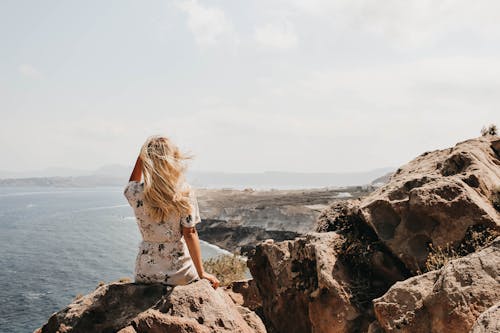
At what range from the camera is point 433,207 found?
11195 mm

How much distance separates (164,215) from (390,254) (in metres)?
7.37

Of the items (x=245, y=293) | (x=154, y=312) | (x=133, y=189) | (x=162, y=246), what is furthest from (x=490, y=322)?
(x=245, y=293)

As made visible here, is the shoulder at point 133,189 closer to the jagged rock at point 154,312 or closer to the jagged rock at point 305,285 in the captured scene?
the jagged rock at point 154,312

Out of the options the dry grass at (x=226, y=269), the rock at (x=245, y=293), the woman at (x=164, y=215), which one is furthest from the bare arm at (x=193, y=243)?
the dry grass at (x=226, y=269)

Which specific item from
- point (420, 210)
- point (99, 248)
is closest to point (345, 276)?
point (420, 210)

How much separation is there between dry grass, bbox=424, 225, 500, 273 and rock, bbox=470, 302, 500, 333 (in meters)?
5.23

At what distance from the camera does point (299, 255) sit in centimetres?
1277

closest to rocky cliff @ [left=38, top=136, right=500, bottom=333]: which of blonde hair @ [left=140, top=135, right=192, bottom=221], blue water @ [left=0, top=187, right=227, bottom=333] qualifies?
blonde hair @ [left=140, top=135, right=192, bottom=221]

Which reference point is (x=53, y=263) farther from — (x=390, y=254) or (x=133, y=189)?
(x=133, y=189)

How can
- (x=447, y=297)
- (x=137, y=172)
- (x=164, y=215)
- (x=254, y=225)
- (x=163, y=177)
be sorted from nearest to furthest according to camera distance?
(x=163, y=177), (x=164, y=215), (x=137, y=172), (x=447, y=297), (x=254, y=225)

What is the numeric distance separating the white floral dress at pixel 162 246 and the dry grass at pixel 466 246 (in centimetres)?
618

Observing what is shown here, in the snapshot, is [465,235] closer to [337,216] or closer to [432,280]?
[432,280]

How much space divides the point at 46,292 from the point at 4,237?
167 feet

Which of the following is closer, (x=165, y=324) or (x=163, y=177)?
(x=165, y=324)
